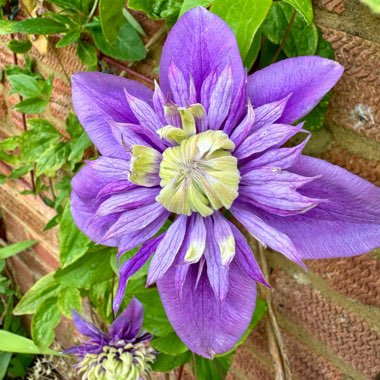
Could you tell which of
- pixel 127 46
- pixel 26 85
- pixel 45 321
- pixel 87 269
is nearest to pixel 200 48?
pixel 127 46

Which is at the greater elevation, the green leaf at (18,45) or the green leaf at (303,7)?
the green leaf at (303,7)

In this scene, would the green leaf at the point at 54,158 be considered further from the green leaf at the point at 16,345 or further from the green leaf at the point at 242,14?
the green leaf at the point at 242,14

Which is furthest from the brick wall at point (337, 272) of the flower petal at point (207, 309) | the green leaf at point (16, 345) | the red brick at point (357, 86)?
the green leaf at point (16, 345)

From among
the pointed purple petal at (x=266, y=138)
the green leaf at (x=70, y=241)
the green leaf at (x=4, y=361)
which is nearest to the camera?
the pointed purple petal at (x=266, y=138)

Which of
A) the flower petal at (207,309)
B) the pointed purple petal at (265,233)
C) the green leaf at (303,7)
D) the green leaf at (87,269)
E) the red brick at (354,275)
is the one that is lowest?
the green leaf at (87,269)

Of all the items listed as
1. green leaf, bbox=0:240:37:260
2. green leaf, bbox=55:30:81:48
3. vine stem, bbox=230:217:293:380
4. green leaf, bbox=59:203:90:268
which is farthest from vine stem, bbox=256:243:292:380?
green leaf, bbox=0:240:37:260

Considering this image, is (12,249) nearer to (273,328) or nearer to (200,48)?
(273,328)
